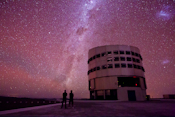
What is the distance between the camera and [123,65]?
113 feet

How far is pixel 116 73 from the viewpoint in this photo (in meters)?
33.6

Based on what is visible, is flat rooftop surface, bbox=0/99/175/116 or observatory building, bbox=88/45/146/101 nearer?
flat rooftop surface, bbox=0/99/175/116

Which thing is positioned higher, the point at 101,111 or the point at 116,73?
the point at 116,73

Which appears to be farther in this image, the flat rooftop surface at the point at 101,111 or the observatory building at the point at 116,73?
the observatory building at the point at 116,73

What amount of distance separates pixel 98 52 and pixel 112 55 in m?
5.20

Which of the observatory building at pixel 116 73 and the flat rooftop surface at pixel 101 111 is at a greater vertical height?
the observatory building at pixel 116 73

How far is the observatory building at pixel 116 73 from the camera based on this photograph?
32.6m

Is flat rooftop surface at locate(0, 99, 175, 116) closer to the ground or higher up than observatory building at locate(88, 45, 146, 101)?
closer to the ground

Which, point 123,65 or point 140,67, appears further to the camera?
point 140,67

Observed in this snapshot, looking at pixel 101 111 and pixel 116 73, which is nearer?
pixel 101 111

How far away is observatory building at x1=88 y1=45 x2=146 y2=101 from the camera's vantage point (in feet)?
107

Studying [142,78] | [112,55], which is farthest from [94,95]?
[142,78]

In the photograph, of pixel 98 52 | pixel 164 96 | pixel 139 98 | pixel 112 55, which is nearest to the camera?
pixel 139 98

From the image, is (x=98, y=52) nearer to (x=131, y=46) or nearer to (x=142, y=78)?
(x=131, y=46)
